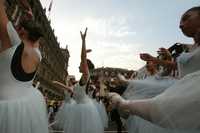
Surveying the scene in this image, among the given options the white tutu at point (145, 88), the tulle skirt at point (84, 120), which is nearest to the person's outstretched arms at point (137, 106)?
the white tutu at point (145, 88)

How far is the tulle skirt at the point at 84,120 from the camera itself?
696cm

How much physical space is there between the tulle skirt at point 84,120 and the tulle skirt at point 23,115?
3904 millimetres

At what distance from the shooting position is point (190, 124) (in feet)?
5.89

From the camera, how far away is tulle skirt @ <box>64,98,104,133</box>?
696cm

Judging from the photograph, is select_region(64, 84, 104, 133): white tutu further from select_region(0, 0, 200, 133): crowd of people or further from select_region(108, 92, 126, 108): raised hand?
select_region(108, 92, 126, 108): raised hand

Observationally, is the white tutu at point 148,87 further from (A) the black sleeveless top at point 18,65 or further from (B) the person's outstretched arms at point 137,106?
(B) the person's outstretched arms at point 137,106

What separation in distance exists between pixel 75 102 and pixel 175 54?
142 inches

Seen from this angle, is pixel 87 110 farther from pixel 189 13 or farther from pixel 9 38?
pixel 189 13

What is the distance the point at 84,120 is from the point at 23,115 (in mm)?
4375

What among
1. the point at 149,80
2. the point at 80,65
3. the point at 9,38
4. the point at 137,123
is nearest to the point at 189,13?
the point at 9,38

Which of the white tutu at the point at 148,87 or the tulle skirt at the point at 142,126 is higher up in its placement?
the white tutu at the point at 148,87

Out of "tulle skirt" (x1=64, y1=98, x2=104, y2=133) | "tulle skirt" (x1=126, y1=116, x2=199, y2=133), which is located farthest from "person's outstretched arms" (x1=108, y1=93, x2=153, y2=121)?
"tulle skirt" (x1=64, y1=98, x2=104, y2=133)

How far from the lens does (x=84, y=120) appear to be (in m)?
7.17

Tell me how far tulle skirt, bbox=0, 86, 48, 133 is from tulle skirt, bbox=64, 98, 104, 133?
154 inches
